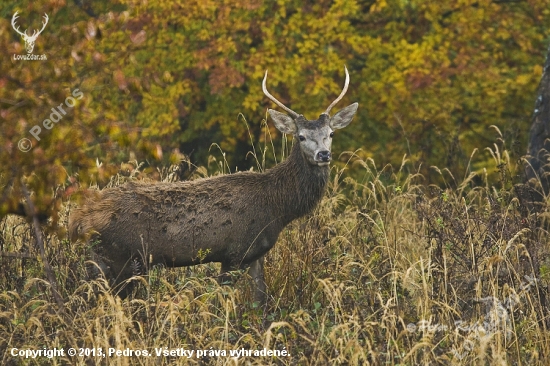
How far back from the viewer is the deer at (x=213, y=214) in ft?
20.9

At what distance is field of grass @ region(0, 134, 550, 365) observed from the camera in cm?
496

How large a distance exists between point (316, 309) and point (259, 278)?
1.05 m

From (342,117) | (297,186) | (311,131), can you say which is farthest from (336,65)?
(297,186)

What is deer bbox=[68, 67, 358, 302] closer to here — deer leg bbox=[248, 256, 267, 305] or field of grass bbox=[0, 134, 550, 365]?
deer leg bbox=[248, 256, 267, 305]

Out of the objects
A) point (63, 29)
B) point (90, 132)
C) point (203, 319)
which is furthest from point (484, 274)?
point (63, 29)

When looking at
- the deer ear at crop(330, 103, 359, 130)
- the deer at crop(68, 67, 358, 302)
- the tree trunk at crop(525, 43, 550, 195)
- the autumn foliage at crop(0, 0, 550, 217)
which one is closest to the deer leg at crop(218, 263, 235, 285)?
the deer at crop(68, 67, 358, 302)

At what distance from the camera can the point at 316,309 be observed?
5.77m

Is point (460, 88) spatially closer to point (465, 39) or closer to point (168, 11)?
point (465, 39)

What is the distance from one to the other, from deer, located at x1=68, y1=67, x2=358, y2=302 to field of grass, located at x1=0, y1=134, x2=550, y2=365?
19 cm

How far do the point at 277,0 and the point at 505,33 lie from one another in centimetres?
330

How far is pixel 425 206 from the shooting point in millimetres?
7066

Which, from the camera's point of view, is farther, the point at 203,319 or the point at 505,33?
the point at 505,33

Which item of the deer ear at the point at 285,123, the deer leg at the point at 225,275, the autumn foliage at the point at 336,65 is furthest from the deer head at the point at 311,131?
the autumn foliage at the point at 336,65

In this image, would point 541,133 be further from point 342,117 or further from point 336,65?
point 336,65
